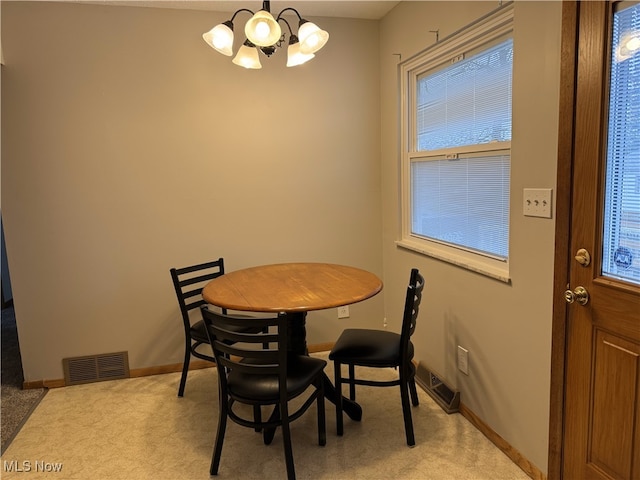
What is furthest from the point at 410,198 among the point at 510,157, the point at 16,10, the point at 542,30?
the point at 16,10

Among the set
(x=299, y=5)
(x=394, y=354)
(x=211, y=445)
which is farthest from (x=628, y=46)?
(x=211, y=445)

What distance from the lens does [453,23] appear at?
95.7 inches

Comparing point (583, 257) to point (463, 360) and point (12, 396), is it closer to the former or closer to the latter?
point (463, 360)

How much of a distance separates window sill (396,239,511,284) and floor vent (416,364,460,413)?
75 cm

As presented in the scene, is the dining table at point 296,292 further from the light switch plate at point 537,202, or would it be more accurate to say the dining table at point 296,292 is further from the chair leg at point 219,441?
the light switch plate at point 537,202

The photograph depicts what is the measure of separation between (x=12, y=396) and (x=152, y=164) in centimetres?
176

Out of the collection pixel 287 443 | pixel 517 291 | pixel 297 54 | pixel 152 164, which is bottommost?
pixel 287 443

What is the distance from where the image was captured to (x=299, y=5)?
2996mm

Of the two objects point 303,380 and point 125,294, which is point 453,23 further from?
point 125,294

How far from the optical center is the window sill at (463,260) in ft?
7.27

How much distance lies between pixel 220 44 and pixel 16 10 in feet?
5.39

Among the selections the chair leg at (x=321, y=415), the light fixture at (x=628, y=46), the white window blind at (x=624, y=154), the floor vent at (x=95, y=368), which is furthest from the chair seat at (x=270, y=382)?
the light fixture at (x=628, y=46)

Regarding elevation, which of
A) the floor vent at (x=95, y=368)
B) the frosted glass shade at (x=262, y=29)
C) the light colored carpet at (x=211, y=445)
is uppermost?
the frosted glass shade at (x=262, y=29)

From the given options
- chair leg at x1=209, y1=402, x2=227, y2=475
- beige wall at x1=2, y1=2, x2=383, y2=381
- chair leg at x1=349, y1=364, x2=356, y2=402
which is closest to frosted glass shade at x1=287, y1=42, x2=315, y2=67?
beige wall at x1=2, y1=2, x2=383, y2=381
